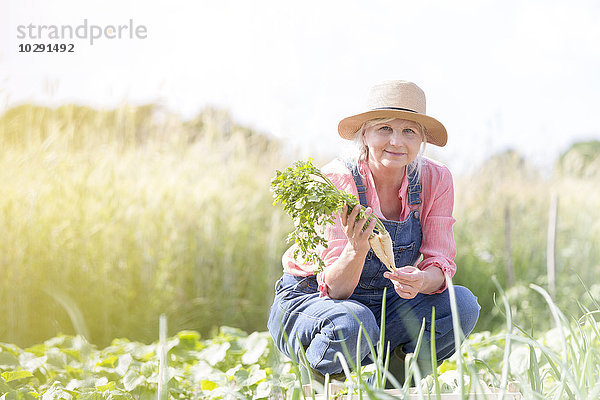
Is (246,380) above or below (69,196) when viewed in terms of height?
below

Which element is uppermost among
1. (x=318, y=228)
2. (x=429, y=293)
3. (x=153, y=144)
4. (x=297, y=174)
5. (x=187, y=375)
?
(x=153, y=144)

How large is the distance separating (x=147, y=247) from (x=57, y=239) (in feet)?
1.62

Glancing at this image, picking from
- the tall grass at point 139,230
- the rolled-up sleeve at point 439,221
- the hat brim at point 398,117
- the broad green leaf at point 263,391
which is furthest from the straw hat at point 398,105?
the tall grass at point 139,230

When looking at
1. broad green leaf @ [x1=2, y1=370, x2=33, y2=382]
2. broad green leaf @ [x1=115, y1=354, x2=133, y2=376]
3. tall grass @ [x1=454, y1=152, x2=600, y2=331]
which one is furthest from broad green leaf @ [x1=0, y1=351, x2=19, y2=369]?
tall grass @ [x1=454, y1=152, x2=600, y2=331]

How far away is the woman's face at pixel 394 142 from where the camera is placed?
1857 mm

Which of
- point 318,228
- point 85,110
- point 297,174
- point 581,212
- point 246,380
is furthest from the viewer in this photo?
point 581,212

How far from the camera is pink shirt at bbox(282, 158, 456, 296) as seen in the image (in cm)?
190

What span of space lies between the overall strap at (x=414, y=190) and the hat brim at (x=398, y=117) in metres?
0.14

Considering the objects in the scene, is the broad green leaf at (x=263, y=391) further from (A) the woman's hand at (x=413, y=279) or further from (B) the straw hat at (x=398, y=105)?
(B) the straw hat at (x=398, y=105)

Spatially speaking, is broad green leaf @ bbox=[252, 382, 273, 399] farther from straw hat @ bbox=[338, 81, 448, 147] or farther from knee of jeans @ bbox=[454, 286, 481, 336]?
straw hat @ bbox=[338, 81, 448, 147]

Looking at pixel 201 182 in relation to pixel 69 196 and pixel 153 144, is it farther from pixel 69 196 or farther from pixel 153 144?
pixel 69 196

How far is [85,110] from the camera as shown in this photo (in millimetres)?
4027

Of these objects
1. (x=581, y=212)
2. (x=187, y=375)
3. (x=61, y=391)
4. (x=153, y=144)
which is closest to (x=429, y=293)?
(x=187, y=375)

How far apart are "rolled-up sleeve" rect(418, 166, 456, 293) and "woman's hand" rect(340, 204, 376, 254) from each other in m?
0.29
